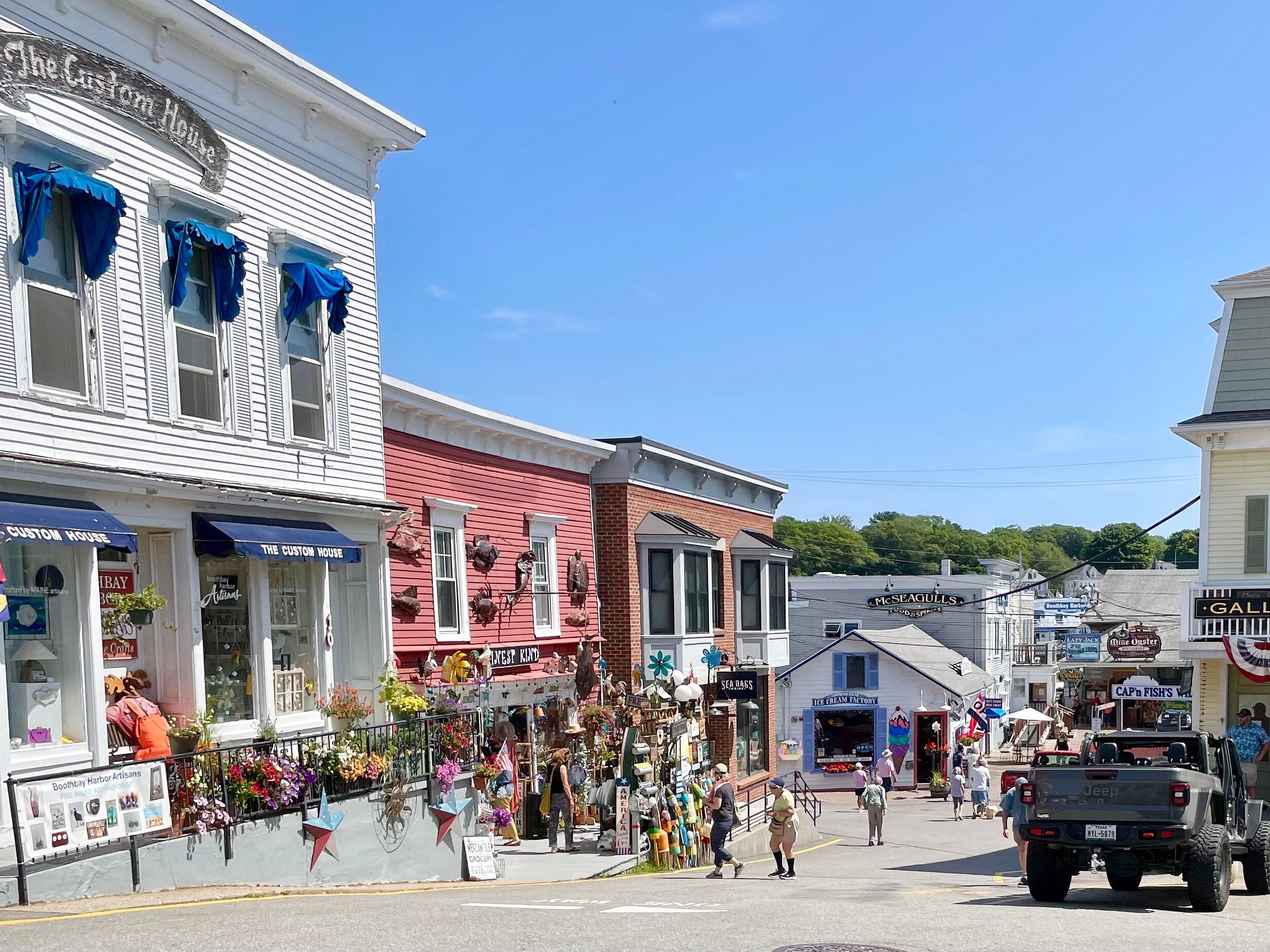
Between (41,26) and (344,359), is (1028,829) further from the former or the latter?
(41,26)

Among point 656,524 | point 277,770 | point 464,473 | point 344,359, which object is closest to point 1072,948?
point 277,770

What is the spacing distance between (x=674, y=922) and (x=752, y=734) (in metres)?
24.4

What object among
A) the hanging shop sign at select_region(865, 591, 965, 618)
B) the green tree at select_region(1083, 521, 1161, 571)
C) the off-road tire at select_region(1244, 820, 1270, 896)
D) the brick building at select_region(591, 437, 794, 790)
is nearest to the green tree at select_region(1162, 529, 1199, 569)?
the green tree at select_region(1083, 521, 1161, 571)

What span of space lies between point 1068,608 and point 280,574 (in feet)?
270

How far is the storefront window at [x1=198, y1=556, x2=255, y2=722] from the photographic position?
626 inches

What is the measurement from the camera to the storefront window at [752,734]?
33875 mm

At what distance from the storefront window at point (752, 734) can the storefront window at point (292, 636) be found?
674 inches

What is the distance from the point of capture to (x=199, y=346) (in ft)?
52.0

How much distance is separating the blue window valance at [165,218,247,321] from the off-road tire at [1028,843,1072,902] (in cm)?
1094

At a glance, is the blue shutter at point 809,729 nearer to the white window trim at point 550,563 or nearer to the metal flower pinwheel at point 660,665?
the metal flower pinwheel at point 660,665

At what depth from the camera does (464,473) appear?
22.8 m

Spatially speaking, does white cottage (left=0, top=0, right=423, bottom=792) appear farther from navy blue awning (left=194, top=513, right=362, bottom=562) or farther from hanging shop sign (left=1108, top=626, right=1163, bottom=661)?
hanging shop sign (left=1108, top=626, right=1163, bottom=661)

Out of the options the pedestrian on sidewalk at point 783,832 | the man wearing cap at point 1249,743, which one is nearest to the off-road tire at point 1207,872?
the pedestrian on sidewalk at point 783,832

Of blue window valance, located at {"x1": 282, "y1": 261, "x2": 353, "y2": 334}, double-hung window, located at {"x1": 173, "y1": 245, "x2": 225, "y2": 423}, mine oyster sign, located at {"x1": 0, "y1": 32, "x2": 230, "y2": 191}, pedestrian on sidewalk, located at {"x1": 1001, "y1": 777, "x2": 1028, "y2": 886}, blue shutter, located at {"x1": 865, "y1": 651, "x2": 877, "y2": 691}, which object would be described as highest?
mine oyster sign, located at {"x1": 0, "y1": 32, "x2": 230, "y2": 191}
